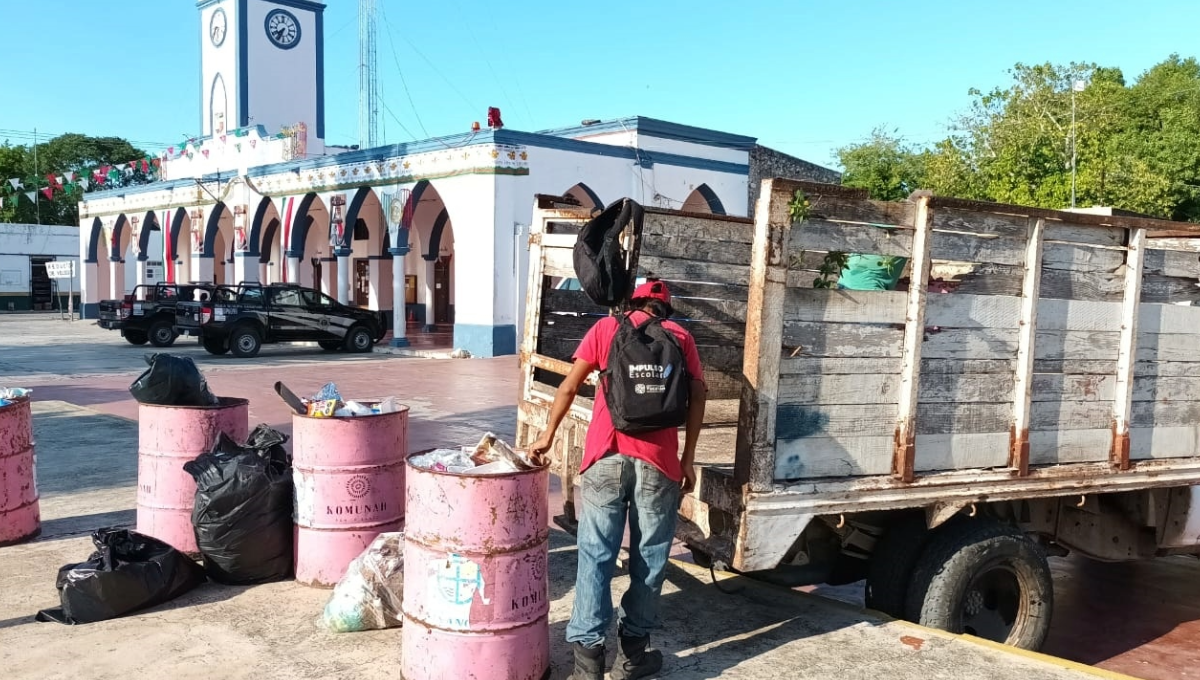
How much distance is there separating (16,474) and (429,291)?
2170 centimetres

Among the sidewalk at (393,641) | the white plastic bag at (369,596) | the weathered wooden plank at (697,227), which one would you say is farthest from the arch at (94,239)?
the white plastic bag at (369,596)

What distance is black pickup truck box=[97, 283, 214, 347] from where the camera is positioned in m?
22.3

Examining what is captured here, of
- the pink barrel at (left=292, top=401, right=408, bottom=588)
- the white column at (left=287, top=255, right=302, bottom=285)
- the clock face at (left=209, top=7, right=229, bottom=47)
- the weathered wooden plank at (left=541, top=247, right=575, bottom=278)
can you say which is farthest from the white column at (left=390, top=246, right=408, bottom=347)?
the pink barrel at (left=292, top=401, right=408, bottom=588)

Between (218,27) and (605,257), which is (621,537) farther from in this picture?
(218,27)

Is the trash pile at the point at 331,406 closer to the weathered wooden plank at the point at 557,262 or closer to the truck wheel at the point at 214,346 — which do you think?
the weathered wooden plank at the point at 557,262

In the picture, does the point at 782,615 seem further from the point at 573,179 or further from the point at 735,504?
the point at 573,179

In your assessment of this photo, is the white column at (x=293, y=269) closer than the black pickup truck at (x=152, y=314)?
No

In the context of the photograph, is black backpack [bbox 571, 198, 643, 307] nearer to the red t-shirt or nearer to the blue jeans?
the red t-shirt

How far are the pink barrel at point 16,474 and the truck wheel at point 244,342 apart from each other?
584 inches

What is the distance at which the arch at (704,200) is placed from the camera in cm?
2411

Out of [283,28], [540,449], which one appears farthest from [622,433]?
[283,28]

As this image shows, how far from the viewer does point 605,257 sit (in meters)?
4.07

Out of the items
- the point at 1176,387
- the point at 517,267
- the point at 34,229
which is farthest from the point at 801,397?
the point at 34,229

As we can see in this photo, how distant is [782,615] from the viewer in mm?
4652
